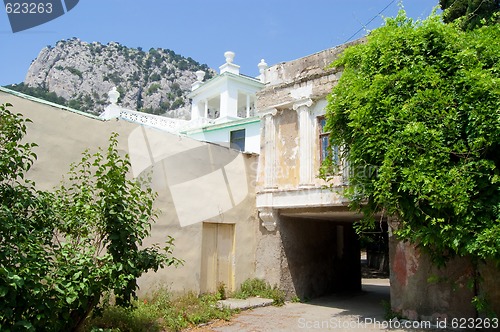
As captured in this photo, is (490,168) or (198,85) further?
(198,85)

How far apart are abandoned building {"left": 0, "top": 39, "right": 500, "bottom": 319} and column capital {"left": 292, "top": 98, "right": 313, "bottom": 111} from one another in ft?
0.09

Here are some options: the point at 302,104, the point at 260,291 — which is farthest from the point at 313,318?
the point at 302,104

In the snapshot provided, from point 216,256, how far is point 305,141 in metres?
3.75

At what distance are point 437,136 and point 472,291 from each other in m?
3.45

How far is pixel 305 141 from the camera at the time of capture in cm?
1002

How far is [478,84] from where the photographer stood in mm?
6105

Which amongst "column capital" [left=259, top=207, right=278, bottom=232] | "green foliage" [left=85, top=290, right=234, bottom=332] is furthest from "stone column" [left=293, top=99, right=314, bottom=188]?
"green foliage" [left=85, top=290, right=234, bottom=332]

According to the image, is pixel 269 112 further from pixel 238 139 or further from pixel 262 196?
pixel 238 139

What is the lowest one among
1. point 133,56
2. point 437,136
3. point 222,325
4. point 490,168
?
point 222,325

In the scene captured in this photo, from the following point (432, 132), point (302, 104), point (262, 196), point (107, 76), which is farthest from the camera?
point (107, 76)

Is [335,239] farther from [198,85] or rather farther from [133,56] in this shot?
[133,56]

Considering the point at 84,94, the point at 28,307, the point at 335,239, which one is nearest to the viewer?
the point at 28,307

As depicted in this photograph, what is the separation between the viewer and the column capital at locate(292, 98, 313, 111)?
33.0 feet

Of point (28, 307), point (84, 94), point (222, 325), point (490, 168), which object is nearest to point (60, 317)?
point (28, 307)
